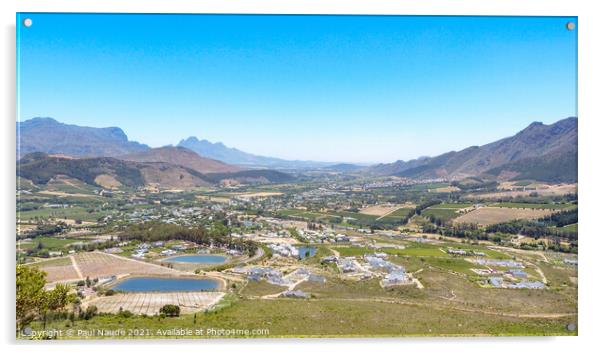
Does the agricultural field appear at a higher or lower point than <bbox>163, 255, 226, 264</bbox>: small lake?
higher

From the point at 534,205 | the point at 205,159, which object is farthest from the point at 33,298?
the point at 205,159

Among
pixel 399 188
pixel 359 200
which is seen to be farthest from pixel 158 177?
pixel 399 188

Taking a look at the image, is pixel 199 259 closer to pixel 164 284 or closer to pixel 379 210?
pixel 164 284

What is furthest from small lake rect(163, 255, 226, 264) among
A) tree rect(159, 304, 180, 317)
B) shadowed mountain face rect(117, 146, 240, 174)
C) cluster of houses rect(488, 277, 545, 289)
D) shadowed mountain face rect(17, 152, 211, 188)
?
shadowed mountain face rect(117, 146, 240, 174)

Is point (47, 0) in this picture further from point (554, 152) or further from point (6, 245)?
point (554, 152)

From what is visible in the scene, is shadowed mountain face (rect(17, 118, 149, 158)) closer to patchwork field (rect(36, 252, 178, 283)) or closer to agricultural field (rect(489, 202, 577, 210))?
patchwork field (rect(36, 252, 178, 283))

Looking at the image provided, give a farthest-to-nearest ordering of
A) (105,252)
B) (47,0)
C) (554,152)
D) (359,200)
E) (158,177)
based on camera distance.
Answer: (158,177), (359,200), (554,152), (105,252), (47,0)

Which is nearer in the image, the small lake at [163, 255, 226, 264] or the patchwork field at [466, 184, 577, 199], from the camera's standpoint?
the small lake at [163, 255, 226, 264]
